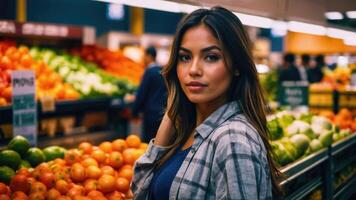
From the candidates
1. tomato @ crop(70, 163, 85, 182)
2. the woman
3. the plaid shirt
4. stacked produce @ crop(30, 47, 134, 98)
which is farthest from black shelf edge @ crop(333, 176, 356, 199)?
stacked produce @ crop(30, 47, 134, 98)

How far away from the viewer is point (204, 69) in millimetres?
1850

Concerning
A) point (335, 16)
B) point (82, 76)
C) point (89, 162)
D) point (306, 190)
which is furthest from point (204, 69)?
point (335, 16)

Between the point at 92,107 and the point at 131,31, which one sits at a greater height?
the point at 131,31

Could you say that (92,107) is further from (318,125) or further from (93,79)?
(318,125)

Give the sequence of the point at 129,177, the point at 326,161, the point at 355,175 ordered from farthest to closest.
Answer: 1. the point at 355,175
2. the point at 326,161
3. the point at 129,177

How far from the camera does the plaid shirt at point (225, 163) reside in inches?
63.0

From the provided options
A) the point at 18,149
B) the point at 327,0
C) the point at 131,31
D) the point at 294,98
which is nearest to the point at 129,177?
the point at 18,149

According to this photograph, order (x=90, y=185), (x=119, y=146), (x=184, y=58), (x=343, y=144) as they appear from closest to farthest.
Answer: (x=184, y=58)
(x=90, y=185)
(x=119, y=146)
(x=343, y=144)

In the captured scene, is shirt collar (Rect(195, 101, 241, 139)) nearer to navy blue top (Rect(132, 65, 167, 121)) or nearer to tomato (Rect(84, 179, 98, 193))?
tomato (Rect(84, 179, 98, 193))

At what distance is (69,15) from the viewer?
14.6m

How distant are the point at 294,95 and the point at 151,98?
2044 mm

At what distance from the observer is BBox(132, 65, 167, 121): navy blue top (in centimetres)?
639

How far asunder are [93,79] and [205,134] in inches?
225

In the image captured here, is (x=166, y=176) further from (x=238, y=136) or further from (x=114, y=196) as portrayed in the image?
(x=114, y=196)
